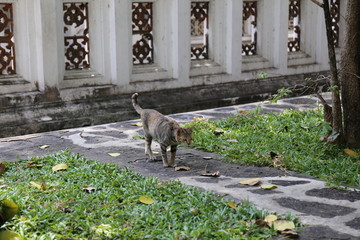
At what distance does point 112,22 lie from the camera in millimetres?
7891

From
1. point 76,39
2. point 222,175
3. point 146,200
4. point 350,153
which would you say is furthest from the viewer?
point 76,39

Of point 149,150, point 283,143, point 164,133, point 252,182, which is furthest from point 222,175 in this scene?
point 283,143

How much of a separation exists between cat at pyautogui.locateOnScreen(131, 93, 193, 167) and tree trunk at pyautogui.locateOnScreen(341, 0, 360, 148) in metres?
1.81

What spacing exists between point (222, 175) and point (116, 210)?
4.33 feet

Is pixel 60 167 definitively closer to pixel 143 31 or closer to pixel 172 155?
pixel 172 155

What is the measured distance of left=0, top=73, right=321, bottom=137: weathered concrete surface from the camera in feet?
23.3

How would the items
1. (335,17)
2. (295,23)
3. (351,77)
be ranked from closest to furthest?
1. (351,77)
2. (295,23)
3. (335,17)

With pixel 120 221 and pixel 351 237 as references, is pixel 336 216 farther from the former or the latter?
pixel 120 221

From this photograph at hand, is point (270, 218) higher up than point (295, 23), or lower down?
lower down

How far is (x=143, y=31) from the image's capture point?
332 inches

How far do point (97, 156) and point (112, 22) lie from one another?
2486mm

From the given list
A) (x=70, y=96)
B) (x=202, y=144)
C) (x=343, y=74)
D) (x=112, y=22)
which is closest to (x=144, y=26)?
(x=112, y=22)

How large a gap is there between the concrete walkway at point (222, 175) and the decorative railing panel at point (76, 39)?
1.03 meters

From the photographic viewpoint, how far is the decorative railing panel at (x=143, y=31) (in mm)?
8312
